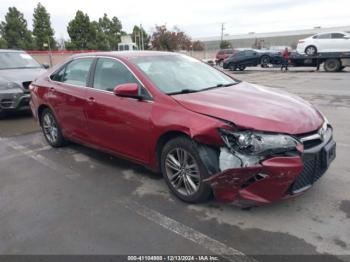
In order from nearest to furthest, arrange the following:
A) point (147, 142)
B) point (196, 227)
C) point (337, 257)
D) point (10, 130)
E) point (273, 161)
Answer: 1. point (337, 257)
2. point (273, 161)
3. point (196, 227)
4. point (147, 142)
5. point (10, 130)

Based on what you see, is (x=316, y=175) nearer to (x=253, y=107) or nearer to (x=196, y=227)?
(x=253, y=107)

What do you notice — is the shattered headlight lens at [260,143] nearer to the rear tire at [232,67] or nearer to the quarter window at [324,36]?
the quarter window at [324,36]

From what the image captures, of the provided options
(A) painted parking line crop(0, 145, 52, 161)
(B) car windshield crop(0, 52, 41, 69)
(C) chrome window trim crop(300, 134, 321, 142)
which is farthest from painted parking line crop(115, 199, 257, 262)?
(B) car windshield crop(0, 52, 41, 69)

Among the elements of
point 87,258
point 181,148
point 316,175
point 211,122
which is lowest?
point 87,258

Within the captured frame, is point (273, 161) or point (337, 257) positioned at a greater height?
point (273, 161)

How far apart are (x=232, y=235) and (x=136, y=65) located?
7.65 ft

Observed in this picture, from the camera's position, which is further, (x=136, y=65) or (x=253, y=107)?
(x=136, y=65)

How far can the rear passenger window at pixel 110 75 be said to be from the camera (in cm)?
428

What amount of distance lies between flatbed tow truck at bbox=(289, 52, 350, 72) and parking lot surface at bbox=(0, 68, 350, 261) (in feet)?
57.7

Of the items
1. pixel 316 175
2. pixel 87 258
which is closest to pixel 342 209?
pixel 316 175

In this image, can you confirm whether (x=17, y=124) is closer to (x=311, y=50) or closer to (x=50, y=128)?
(x=50, y=128)

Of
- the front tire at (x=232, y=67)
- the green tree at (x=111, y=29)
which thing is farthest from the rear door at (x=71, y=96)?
the green tree at (x=111, y=29)

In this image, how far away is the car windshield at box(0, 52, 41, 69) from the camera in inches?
359

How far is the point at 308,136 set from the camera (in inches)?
128
